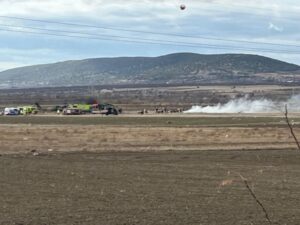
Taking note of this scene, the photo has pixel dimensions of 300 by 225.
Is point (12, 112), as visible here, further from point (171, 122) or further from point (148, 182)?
point (148, 182)

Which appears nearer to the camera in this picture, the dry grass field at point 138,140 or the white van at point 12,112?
the dry grass field at point 138,140

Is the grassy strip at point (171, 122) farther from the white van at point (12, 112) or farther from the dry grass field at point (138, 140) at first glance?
the white van at point (12, 112)

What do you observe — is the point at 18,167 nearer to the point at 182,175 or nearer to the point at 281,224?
the point at 182,175

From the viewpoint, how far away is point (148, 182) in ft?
90.2

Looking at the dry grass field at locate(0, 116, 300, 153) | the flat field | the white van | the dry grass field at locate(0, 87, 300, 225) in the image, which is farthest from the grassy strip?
the white van

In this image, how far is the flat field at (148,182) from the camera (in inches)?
737

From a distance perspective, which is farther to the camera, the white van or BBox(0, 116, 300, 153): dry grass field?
the white van

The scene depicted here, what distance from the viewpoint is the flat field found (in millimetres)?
18719

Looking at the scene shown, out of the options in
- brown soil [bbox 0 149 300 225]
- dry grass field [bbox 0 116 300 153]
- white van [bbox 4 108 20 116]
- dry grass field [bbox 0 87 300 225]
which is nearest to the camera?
brown soil [bbox 0 149 300 225]

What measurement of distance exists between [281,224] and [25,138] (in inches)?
1827

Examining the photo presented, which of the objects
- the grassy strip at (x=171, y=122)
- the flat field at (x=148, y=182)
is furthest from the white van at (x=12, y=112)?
the flat field at (x=148, y=182)

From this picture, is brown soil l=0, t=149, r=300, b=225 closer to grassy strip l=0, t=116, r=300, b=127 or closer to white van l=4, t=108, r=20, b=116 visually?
grassy strip l=0, t=116, r=300, b=127

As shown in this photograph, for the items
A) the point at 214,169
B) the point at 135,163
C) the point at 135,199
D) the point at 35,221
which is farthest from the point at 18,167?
the point at 35,221

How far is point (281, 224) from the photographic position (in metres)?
16.8
